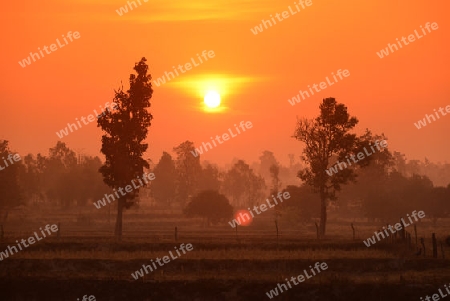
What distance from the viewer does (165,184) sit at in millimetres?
170375

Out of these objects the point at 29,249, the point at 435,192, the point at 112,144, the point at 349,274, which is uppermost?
the point at 112,144

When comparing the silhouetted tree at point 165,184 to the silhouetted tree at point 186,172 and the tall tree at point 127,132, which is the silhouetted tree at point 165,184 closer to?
the silhouetted tree at point 186,172

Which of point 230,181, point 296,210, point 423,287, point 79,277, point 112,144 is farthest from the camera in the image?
point 230,181

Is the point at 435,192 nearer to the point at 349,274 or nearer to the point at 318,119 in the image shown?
the point at 318,119

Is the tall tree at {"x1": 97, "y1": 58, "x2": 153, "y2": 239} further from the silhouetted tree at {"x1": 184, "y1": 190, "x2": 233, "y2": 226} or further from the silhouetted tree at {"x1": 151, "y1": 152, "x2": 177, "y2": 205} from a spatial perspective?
the silhouetted tree at {"x1": 151, "y1": 152, "x2": 177, "y2": 205}

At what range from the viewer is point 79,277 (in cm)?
4109

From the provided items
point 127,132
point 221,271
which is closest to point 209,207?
point 127,132

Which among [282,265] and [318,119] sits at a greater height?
[318,119]

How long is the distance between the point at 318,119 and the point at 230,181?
123m

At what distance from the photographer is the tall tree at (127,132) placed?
219ft

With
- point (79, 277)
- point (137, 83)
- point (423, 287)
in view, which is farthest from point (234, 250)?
point (137, 83)

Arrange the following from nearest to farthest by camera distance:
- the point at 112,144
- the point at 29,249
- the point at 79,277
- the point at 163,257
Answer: the point at 79,277, the point at 163,257, the point at 29,249, the point at 112,144

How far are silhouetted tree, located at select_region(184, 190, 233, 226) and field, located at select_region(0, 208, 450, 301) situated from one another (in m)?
48.6

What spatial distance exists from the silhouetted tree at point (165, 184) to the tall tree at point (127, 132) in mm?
94567
